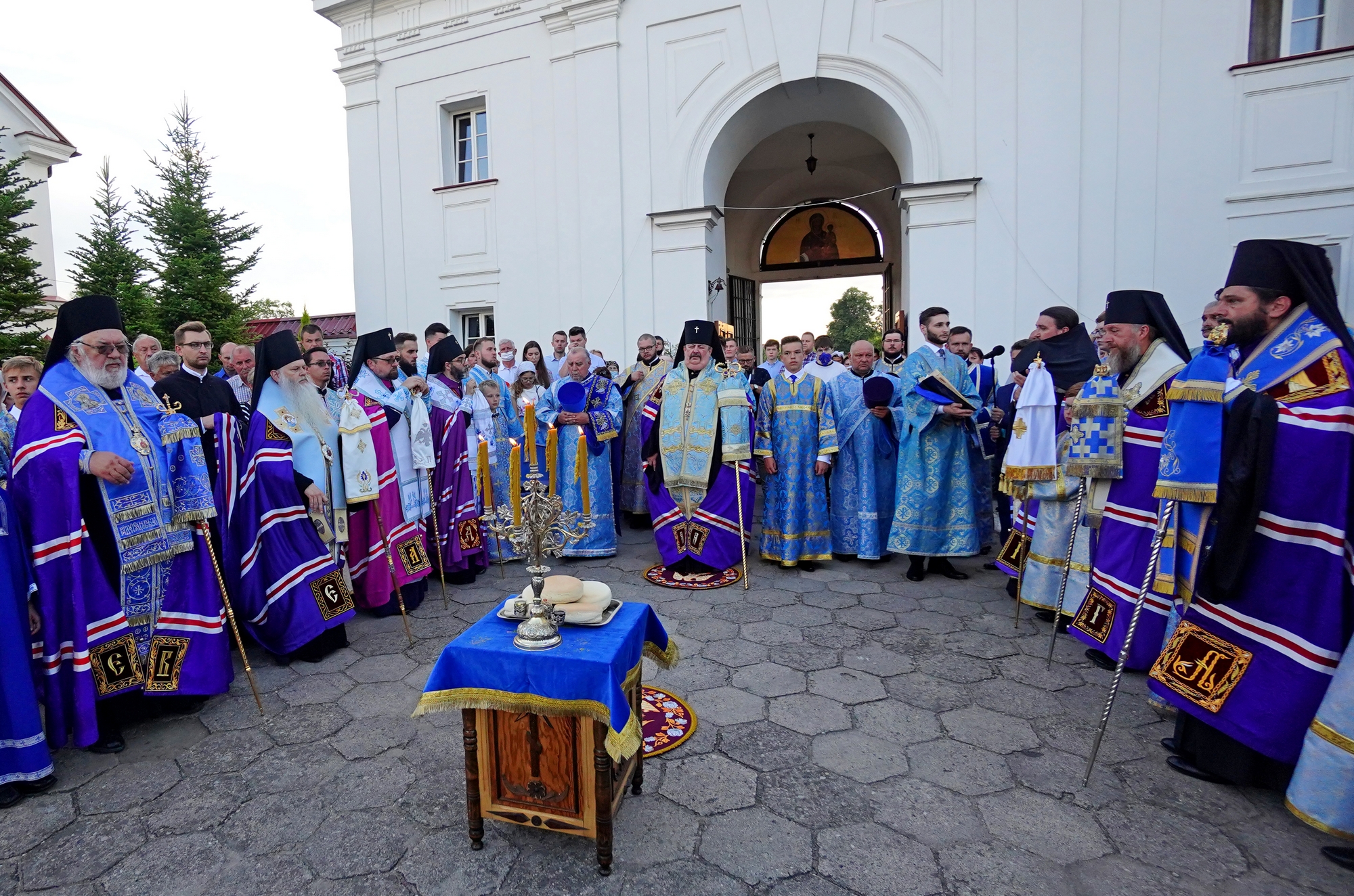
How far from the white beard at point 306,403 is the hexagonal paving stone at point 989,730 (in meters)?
3.86

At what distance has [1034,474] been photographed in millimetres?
4441

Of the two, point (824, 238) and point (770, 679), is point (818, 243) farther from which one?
point (770, 679)

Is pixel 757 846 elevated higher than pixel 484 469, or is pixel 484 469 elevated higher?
pixel 484 469

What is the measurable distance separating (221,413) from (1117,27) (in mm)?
10030

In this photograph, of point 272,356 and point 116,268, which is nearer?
point 272,356

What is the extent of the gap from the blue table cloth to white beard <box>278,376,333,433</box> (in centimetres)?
250

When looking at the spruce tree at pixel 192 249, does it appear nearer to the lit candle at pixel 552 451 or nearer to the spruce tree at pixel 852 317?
the lit candle at pixel 552 451

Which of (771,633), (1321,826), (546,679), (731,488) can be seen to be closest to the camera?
(546,679)


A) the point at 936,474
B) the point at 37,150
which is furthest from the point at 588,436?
the point at 37,150

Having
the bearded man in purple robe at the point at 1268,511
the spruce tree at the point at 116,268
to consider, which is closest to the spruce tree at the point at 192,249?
the spruce tree at the point at 116,268

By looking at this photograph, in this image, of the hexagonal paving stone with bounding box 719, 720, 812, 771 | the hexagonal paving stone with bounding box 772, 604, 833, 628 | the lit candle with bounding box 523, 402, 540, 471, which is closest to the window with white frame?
the lit candle with bounding box 523, 402, 540, 471

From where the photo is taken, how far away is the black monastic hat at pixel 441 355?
229 inches

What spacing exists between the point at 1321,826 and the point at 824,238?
15.5m

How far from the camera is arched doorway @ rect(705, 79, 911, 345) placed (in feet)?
41.6
